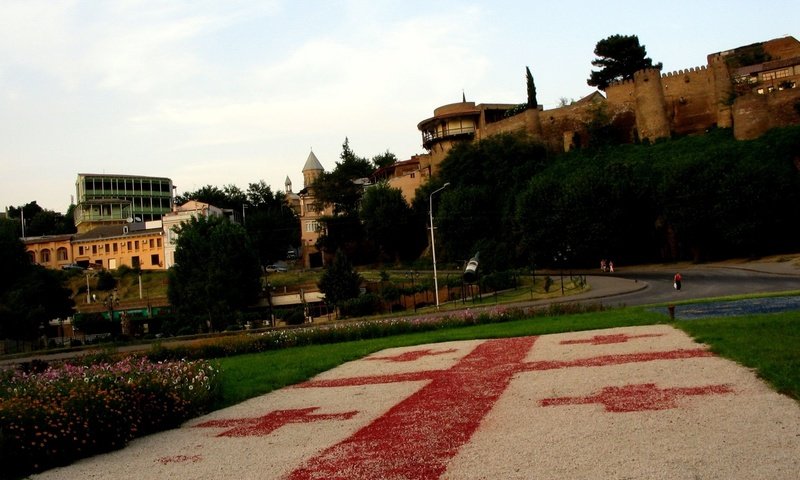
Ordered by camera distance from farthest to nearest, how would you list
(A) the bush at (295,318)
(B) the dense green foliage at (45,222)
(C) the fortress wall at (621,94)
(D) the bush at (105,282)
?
(B) the dense green foliage at (45,222) < (D) the bush at (105,282) < (C) the fortress wall at (621,94) < (A) the bush at (295,318)

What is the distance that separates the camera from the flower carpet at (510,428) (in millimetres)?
9367

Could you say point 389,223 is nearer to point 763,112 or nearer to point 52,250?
point 763,112

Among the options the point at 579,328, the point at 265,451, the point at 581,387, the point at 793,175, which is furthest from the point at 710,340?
the point at 793,175

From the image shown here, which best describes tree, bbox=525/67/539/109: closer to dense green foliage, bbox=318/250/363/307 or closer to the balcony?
the balcony

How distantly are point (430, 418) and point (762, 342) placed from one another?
8048 millimetres

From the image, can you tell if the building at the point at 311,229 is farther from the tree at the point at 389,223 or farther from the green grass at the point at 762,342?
the green grass at the point at 762,342

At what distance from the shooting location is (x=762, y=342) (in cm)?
1698

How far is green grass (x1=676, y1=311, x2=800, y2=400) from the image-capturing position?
1308 centimetres

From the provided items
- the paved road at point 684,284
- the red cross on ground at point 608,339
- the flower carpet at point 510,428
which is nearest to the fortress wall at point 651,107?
the paved road at point 684,284

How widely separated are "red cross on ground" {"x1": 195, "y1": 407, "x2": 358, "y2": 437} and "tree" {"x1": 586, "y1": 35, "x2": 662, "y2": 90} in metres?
86.1

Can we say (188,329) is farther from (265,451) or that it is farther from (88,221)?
(88,221)

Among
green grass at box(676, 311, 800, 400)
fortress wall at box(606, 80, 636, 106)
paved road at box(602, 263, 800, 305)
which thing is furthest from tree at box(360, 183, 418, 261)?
green grass at box(676, 311, 800, 400)

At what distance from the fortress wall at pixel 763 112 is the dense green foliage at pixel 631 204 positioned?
1892 mm

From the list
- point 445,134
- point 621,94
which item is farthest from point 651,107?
point 445,134
